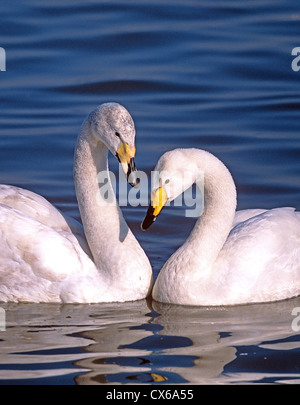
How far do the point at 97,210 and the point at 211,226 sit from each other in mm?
906

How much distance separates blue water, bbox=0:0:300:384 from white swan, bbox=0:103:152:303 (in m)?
0.15

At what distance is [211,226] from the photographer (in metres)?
8.02

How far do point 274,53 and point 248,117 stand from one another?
7.99 ft

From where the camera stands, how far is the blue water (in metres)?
6.90

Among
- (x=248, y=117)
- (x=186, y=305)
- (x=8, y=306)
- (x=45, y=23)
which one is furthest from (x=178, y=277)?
(x=45, y=23)

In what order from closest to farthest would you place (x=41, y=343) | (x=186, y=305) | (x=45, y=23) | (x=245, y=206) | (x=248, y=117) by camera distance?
(x=41, y=343)
(x=186, y=305)
(x=245, y=206)
(x=248, y=117)
(x=45, y=23)

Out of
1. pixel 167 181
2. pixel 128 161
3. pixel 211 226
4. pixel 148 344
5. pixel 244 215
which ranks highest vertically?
pixel 128 161

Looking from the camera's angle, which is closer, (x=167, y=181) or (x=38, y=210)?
(x=167, y=181)

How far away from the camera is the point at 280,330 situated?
7457 mm

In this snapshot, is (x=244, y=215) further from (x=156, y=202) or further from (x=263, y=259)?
(x=156, y=202)

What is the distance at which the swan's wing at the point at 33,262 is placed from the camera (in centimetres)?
807

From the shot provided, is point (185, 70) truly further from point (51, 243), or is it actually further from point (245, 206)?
point (51, 243)
